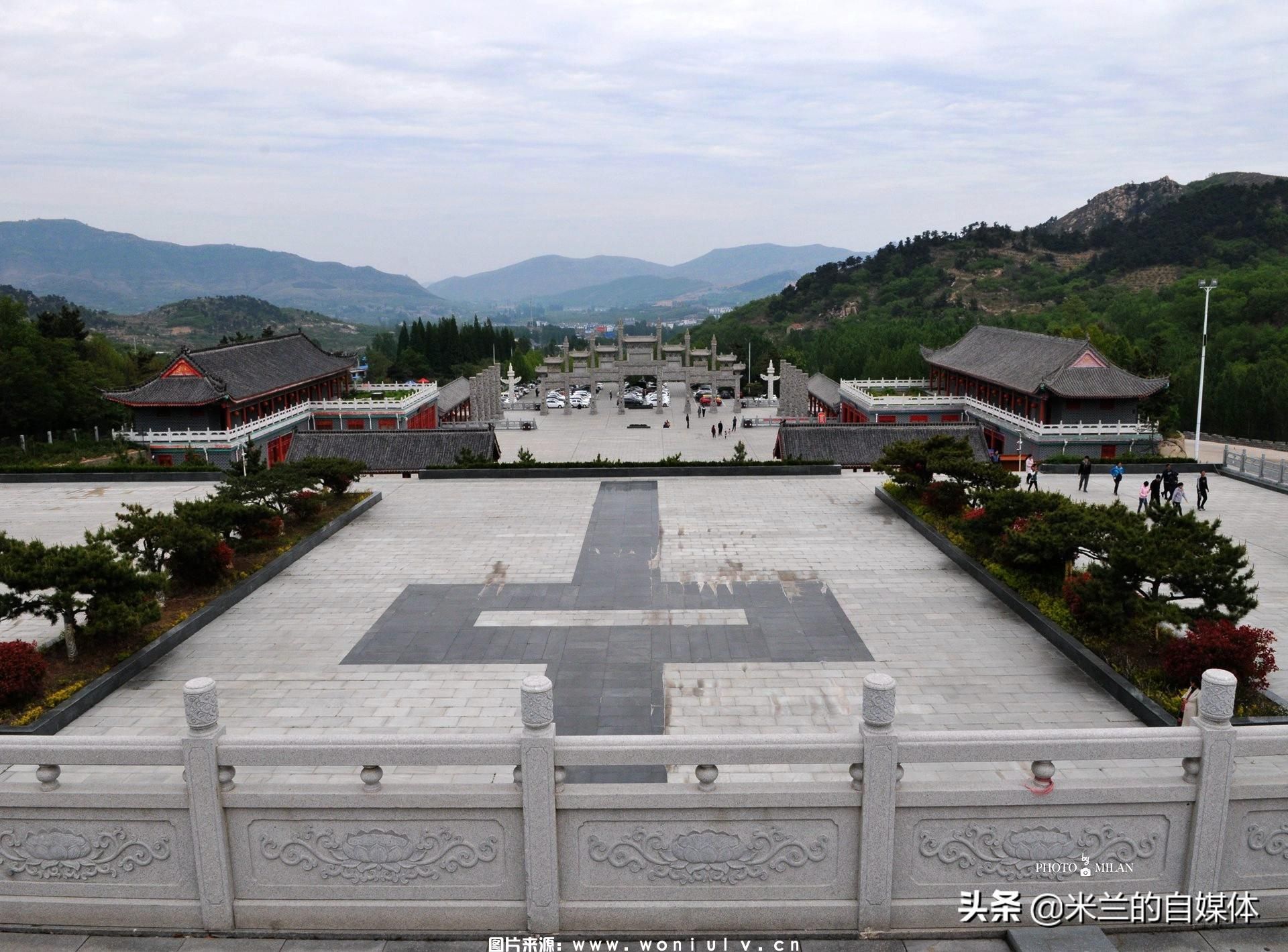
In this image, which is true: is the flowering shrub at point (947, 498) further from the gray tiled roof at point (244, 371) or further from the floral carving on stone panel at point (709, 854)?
the gray tiled roof at point (244, 371)

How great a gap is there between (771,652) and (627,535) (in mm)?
6674

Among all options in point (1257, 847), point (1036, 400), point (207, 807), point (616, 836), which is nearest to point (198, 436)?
point (207, 807)

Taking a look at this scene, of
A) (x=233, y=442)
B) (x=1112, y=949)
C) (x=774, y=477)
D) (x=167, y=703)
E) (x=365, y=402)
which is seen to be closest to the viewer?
(x=1112, y=949)

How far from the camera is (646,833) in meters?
5.21

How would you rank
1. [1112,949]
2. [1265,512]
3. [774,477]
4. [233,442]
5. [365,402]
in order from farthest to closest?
[365,402]
[233,442]
[774,477]
[1265,512]
[1112,949]

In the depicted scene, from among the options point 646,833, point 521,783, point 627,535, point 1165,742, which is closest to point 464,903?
point 521,783

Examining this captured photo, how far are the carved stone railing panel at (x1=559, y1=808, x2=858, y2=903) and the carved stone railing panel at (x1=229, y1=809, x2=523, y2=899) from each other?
0.40m

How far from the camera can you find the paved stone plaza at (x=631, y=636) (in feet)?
32.1

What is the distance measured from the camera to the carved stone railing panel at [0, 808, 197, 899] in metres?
5.33

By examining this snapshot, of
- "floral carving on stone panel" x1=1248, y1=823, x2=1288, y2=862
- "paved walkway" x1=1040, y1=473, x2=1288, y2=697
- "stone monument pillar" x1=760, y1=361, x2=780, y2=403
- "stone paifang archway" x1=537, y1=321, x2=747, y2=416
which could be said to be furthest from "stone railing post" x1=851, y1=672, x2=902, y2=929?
"stone monument pillar" x1=760, y1=361, x2=780, y2=403

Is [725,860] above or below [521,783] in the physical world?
below

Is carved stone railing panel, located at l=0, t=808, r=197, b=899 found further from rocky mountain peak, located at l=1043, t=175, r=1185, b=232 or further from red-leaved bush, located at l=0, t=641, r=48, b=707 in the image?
rocky mountain peak, located at l=1043, t=175, r=1185, b=232

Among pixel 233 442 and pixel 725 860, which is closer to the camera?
pixel 725 860

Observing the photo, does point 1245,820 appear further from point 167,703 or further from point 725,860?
point 167,703
